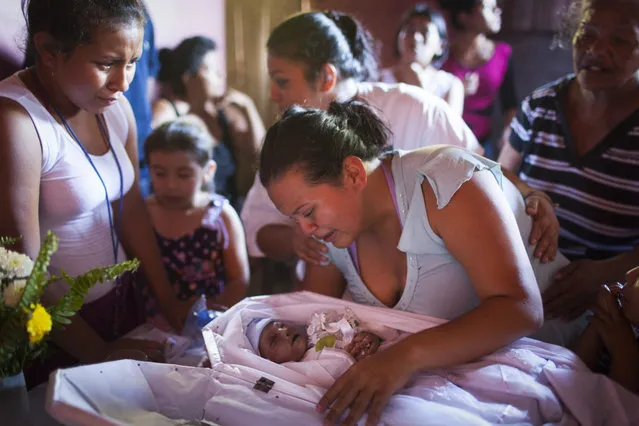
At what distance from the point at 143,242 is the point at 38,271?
78 centimetres

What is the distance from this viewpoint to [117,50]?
1434 millimetres

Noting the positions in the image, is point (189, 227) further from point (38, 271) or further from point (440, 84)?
point (440, 84)

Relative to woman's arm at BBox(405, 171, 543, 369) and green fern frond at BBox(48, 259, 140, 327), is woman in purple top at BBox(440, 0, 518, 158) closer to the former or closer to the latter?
woman's arm at BBox(405, 171, 543, 369)

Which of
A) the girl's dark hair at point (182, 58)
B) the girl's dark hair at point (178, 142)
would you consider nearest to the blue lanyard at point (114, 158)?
the girl's dark hair at point (178, 142)

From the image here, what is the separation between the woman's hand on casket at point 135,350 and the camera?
5.13ft

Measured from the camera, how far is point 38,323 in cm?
104

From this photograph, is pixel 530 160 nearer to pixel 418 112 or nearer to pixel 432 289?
pixel 418 112

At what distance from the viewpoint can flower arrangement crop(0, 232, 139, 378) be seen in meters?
1.06

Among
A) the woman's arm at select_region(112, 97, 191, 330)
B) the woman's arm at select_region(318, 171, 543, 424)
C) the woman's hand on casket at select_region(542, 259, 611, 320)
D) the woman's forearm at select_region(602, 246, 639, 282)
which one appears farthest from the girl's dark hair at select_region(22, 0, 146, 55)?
the woman's forearm at select_region(602, 246, 639, 282)

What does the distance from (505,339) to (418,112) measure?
980 mm

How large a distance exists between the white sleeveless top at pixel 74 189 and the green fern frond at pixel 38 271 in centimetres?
44

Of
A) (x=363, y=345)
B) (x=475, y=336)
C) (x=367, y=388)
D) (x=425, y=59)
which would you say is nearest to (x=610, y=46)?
(x=475, y=336)

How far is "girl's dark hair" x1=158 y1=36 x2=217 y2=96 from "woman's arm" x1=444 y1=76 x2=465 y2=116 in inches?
51.6

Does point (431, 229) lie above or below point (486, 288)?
above
